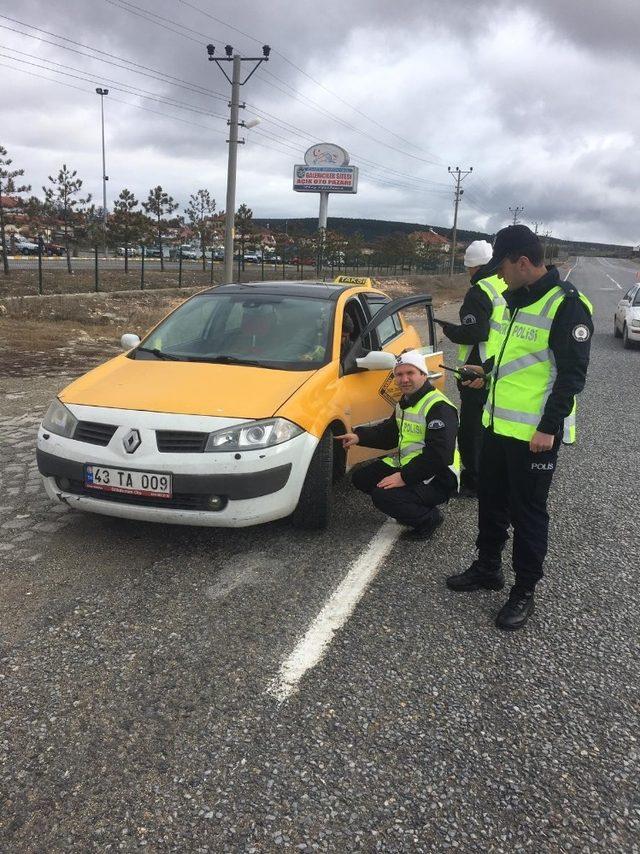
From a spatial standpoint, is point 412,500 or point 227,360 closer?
point 412,500

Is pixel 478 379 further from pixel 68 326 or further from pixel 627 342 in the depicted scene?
pixel 627 342

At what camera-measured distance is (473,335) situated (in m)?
4.67

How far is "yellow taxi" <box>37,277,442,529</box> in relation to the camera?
3422mm

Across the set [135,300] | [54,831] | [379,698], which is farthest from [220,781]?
[135,300]

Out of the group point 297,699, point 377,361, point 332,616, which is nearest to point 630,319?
point 377,361

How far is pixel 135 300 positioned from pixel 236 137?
6.89 metres

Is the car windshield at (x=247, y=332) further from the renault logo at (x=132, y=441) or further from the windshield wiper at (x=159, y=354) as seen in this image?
the renault logo at (x=132, y=441)

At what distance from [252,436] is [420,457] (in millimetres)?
1069

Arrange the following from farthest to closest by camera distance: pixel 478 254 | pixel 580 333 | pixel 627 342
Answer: pixel 627 342, pixel 478 254, pixel 580 333

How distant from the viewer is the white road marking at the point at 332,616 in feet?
8.66

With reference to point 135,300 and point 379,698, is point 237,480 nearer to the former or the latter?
point 379,698

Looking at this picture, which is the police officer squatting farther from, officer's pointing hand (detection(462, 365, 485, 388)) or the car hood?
the car hood

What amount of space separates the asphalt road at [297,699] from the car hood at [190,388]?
85 centimetres

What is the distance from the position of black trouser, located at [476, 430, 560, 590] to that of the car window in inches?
83.1
